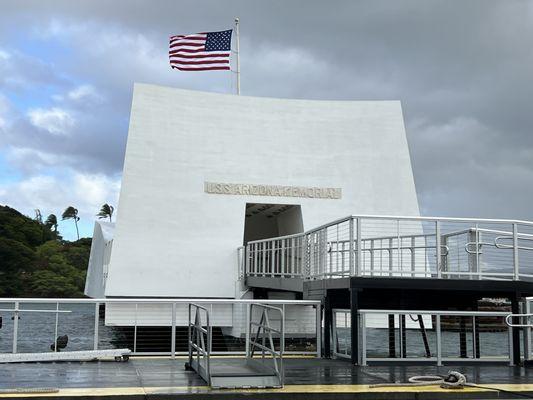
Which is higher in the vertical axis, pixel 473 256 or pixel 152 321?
pixel 473 256

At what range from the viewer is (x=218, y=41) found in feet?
90.4

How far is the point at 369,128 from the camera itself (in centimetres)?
2880

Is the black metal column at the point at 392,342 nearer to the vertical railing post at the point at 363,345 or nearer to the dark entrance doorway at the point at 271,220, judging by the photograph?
the vertical railing post at the point at 363,345

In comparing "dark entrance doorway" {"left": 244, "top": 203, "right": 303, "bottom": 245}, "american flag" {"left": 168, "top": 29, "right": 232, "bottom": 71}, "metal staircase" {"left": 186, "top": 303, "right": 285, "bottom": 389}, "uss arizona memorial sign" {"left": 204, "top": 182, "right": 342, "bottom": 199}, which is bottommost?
"metal staircase" {"left": 186, "top": 303, "right": 285, "bottom": 389}

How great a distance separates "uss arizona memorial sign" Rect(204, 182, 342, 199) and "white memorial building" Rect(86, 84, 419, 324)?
39mm

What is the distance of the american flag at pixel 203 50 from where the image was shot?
89.1 ft

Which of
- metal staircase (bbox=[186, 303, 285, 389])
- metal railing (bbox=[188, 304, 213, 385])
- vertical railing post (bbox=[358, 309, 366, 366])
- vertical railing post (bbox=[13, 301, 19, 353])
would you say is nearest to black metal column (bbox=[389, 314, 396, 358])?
vertical railing post (bbox=[358, 309, 366, 366])

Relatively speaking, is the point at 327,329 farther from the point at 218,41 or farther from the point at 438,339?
the point at 218,41

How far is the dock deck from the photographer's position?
8.35m

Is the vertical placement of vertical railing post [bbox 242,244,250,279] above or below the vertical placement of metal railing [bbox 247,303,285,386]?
above

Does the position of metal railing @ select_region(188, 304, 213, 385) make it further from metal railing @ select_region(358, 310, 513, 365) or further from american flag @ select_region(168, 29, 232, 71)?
american flag @ select_region(168, 29, 232, 71)

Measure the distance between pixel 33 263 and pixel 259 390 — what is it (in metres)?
81.6

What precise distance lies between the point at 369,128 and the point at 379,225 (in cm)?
442

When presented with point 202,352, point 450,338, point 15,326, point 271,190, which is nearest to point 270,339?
point 202,352
